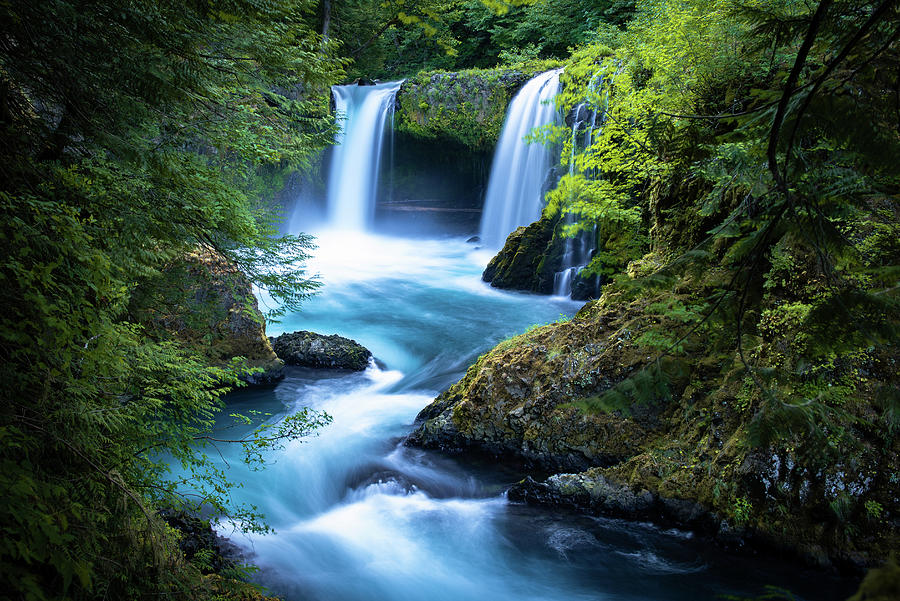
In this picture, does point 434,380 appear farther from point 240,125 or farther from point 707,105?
point 707,105

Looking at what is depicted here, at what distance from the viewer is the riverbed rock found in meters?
9.84

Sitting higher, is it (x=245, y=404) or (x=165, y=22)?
(x=165, y=22)

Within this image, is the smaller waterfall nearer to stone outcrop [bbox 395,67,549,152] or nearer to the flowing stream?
the flowing stream

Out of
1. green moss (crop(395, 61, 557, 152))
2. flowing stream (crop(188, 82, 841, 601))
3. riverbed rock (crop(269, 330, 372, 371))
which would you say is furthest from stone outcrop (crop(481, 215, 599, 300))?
riverbed rock (crop(269, 330, 372, 371))

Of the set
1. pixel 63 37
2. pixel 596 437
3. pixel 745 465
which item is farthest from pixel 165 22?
pixel 745 465

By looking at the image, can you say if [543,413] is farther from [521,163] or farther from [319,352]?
[521,163]

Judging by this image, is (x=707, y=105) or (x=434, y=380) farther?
(x=434, y=380)

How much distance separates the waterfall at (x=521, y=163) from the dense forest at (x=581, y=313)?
9.38 meters

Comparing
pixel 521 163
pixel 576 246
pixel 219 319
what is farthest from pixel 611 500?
pixel 521 163

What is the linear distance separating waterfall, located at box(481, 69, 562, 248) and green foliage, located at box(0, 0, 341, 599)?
13781 millimetres

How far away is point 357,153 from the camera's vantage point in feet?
74.1

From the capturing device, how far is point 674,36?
272 inches

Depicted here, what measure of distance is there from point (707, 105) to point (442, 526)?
5.79 meters

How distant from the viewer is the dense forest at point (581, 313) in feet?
7.23
